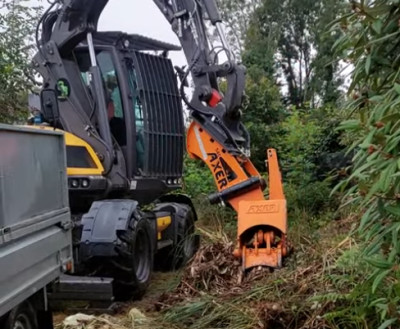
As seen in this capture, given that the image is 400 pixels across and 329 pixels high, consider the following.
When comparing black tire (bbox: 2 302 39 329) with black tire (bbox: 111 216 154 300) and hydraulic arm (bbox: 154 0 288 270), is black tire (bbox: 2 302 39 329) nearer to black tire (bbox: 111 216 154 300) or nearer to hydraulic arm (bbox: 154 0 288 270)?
black tire (bbox: 111 216 154 300)

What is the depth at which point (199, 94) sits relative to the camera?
7.26 m

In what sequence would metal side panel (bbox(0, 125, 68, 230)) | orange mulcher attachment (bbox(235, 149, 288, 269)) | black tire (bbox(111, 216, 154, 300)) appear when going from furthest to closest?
black tire (bbox(111, 216, 154, 300)) → orange mulcher attachment (bbox(235, 149, 288, 269)) → metal side panel (bbox(0, 125, 68, 230))

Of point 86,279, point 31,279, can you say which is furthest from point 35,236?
point 86,279

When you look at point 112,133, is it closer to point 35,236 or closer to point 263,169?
point 35,236

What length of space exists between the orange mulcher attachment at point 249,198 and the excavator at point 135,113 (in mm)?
13

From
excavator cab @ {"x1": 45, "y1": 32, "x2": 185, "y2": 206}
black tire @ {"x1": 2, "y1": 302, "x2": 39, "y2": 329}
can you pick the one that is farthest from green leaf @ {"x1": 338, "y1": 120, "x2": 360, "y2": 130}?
excavator cab @ {"x1": 45, "y1": 32, "x2": 185, "y2": 206}

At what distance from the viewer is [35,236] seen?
4219 millimetres

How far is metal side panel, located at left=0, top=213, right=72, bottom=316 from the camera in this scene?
11.9ft

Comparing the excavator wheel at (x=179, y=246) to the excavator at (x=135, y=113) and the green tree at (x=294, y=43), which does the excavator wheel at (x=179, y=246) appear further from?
the green tree at (x=294, y=43)

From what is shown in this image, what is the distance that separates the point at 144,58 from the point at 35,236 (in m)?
3.94

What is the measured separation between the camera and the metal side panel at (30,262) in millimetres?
3631

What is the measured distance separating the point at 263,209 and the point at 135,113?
1946 millimetres

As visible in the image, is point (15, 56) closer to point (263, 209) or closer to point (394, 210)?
point (263, 209)

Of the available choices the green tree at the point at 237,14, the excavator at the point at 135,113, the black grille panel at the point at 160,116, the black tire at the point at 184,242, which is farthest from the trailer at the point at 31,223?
the green tree at the point at 237,14
